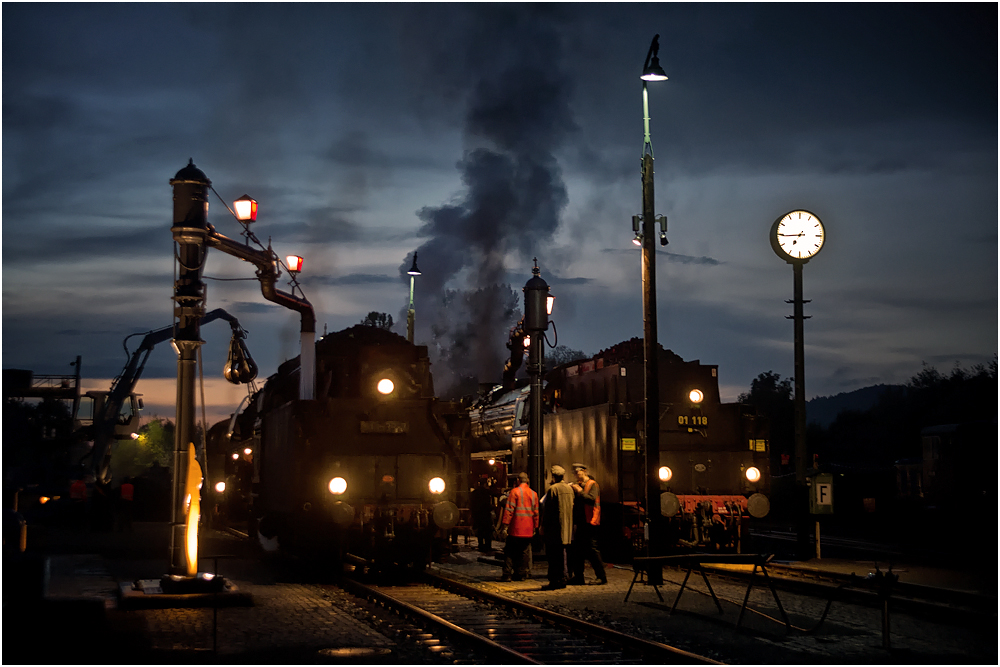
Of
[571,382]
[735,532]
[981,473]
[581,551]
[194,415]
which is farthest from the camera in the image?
[981,473]

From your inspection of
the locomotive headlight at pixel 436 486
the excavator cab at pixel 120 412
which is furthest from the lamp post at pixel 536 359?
the excavator cab at pixel 120 412

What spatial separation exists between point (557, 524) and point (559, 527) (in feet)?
0.20

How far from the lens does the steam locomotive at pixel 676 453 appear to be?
61.0 ft

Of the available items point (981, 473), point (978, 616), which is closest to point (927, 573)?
point (978, 616)

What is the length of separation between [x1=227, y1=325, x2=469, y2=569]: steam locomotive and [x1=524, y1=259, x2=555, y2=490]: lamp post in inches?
46.5

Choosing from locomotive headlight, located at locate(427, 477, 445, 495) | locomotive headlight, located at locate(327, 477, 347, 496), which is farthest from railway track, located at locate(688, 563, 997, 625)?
locomotive headlight, located at locate(327, 477, 347, 496)

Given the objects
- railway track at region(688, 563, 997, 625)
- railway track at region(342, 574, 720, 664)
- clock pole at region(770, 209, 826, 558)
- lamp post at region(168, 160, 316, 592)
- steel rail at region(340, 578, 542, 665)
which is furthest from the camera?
clock pole at region(770, 209, 826, 558)

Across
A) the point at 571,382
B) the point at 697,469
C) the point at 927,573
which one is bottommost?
the point at 927,573

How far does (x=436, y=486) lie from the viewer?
16500mm

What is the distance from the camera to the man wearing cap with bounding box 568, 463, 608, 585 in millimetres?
15406

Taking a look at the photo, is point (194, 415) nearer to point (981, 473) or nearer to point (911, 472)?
point (981, 473)

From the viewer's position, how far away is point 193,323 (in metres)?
14.5

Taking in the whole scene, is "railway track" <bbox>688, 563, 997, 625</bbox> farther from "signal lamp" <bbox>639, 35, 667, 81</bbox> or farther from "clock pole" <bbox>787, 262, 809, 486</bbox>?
"signal lamp" <bbox>639, 35, 667, 81</bbox>

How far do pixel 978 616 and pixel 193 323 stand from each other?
10.7 metres
